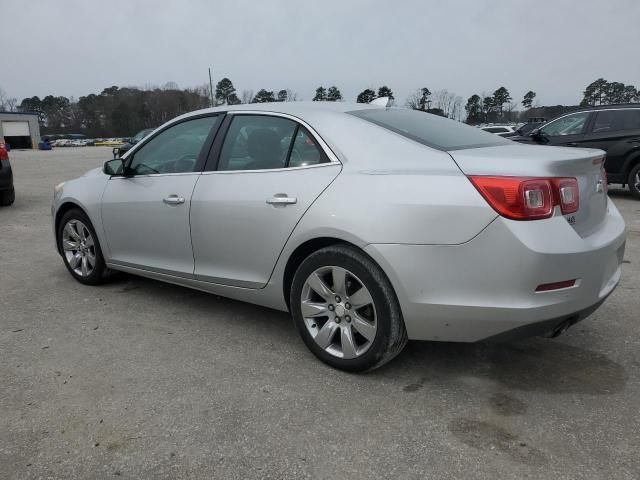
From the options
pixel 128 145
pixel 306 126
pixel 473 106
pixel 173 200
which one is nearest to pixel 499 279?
pixel 306 126

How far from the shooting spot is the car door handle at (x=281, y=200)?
117 inches

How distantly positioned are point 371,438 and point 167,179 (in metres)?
2.35

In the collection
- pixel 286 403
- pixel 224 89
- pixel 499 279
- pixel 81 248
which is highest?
pixel 224 89

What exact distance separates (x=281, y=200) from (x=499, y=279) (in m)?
1.29

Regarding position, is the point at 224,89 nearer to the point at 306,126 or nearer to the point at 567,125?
the point at 567,125

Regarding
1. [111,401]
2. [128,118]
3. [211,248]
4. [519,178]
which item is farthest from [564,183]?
[128,118]

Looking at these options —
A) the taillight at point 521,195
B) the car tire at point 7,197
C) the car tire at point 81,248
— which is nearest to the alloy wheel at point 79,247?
the car tire at point 81,248

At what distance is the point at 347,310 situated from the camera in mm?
2846

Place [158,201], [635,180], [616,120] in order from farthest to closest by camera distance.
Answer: [616,120]
[635,180]
[158,201]

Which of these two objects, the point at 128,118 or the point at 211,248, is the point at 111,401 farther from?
the point at 128,118

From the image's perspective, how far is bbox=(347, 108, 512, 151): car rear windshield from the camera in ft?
9.57

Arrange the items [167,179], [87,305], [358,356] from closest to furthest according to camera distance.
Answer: [358,356], [167,179], [87,305]

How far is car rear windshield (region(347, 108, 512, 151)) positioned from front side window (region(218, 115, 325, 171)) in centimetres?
37

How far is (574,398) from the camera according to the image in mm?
2641
